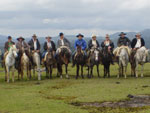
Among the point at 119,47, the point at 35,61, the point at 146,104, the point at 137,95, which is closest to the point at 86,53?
the point at 119,47

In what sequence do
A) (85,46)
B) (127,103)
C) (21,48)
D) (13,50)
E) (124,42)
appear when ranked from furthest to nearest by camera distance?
1. (85,46)
2. (124,42)
3. (21,48)
4. (13,50)
5. (127,103)

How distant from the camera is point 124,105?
36.5ft

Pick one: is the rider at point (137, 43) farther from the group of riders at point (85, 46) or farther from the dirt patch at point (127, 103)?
the dirt patch at point (127, 103)

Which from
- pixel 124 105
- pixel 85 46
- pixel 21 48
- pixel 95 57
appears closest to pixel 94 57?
pixel 95 57

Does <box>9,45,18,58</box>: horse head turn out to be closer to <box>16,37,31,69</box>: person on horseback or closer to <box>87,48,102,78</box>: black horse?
<box>16,37,31,69</box>: person on horseback

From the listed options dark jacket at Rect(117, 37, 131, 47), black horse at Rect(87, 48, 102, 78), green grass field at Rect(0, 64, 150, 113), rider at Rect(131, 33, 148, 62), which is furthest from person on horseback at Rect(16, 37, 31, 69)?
rider at Rect(131, 33, 148, 62)

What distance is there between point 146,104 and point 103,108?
1.77m

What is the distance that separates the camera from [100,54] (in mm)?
21141

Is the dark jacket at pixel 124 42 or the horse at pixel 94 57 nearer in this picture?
the horse at pixel 94 57

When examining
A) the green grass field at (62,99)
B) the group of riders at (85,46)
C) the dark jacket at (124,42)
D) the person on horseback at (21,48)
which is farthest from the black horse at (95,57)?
the green grass field at (62,99)

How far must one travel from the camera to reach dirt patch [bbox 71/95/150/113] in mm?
10484

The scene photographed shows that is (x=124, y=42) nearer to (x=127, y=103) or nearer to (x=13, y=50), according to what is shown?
(x=13, y=50)

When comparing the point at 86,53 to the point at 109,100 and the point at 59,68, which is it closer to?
the point at 59,68

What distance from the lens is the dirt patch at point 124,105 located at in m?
10.5
